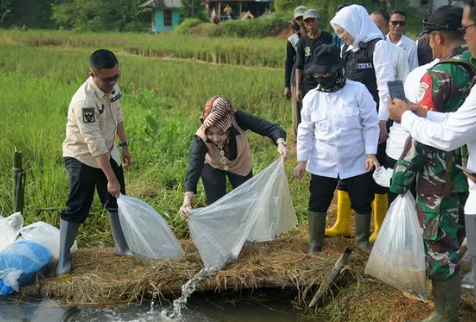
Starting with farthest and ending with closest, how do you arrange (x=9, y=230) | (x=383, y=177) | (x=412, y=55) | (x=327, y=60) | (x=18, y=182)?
(x=412, y=55) < (x=18, y=182) < (x=9, y=230) < (x=327, y=60) < (x=383, y=177)

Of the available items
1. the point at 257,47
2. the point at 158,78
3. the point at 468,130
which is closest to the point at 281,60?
the point at 257,47

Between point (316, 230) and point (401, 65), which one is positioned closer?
point (316, 230)

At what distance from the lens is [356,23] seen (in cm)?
399

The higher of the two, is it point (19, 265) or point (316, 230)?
point (316, 230)

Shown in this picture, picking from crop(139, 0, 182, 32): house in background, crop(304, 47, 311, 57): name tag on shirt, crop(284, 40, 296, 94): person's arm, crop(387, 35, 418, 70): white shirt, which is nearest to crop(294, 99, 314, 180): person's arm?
crop(387, 35, 418, 70): white shirt

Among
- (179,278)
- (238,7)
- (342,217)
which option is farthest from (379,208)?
(238,7)

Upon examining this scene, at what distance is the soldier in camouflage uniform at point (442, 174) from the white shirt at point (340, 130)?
2.32 feet

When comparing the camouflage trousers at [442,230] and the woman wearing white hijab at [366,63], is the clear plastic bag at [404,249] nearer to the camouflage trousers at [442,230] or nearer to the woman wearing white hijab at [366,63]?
the camouflage trousers at [442,230]

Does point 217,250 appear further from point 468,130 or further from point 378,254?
point 468,130

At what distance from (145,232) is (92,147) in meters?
0.65

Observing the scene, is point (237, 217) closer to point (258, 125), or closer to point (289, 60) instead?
point (258, 125)

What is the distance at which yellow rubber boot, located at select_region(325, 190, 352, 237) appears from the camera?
13.8ft

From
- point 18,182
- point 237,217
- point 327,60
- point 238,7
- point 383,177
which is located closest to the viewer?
point 383,177

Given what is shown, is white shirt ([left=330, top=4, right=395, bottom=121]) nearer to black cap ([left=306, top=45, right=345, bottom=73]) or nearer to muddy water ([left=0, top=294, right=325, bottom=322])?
black cap ([left=306, top=45, right=345, bottom=73])
